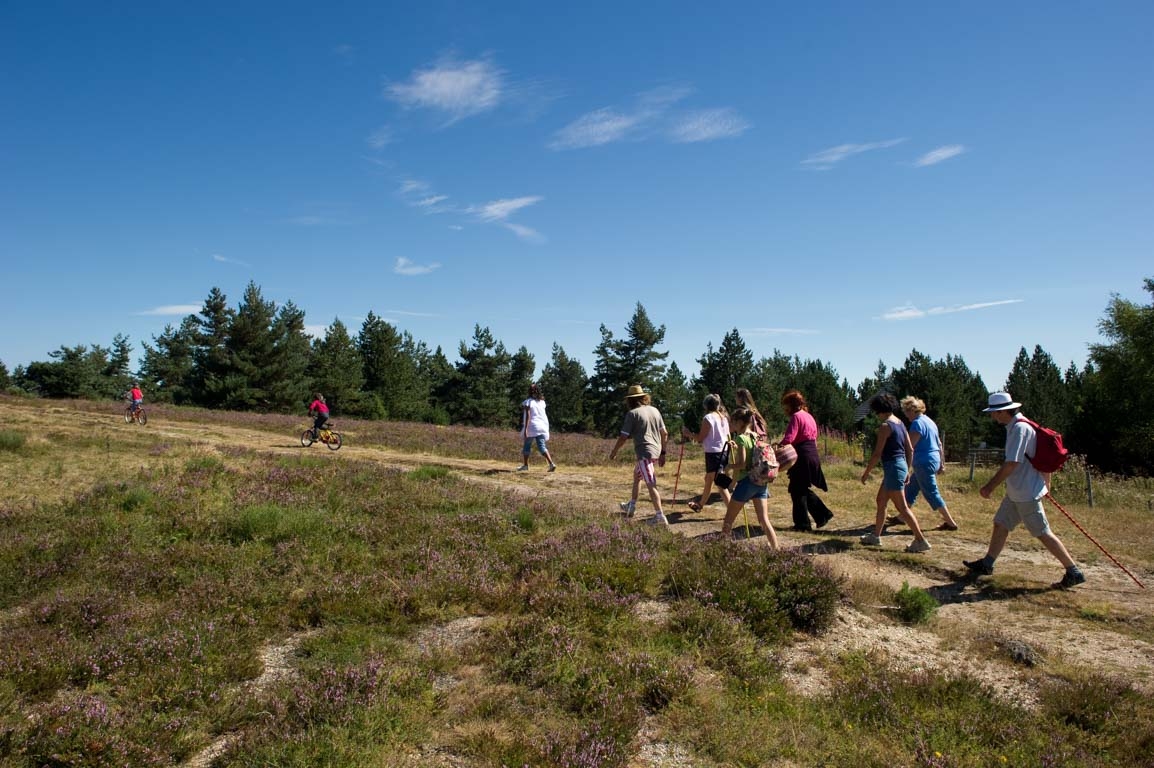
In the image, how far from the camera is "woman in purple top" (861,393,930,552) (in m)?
8.27

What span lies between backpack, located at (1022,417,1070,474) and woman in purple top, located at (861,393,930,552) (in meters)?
1.72

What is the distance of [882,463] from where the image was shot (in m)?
8.34

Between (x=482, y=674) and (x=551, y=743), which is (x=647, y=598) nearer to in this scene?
(x=482, y=674)

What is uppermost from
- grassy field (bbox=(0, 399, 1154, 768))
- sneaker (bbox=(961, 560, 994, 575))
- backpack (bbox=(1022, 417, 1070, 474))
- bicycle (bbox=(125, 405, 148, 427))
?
backpack (bbox=(1022, 417, 1070, 474))

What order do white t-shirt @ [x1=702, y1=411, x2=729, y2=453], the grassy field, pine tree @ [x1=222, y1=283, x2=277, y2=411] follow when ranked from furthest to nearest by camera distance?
pine tree @ [x1=222, y1=283, x2=277, y2=411] → white t-shirt @ [x1=702, y1=411, x2=729, y2=453] → the grassy field

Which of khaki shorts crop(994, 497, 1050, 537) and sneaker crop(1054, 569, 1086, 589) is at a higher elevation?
khaki shorts crop(994, 497, 1050, 537)

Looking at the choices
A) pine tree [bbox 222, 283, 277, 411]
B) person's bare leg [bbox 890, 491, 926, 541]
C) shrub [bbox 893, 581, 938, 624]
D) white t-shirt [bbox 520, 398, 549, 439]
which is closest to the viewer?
shrub [bbox 893, 581, 938, 624]

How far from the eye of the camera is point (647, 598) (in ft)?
20.4

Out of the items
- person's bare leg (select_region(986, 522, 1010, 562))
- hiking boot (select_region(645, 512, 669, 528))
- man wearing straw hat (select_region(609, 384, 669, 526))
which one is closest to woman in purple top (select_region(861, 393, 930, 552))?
person's bare leg (select_region(986, 522, 1010, 562))

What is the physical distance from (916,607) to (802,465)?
140 inches

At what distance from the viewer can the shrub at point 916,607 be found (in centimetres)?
591

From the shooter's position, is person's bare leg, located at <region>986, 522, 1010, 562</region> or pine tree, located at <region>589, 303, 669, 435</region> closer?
person's bare leg, located at <region>986, 522, 1010, 562</region>

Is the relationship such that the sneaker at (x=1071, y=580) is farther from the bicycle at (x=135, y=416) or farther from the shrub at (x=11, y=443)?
the bicycle at (x=135, y=416)

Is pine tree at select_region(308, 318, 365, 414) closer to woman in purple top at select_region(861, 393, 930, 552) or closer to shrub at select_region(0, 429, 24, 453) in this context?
shrub at select_region(0, 429, 24, 453)
